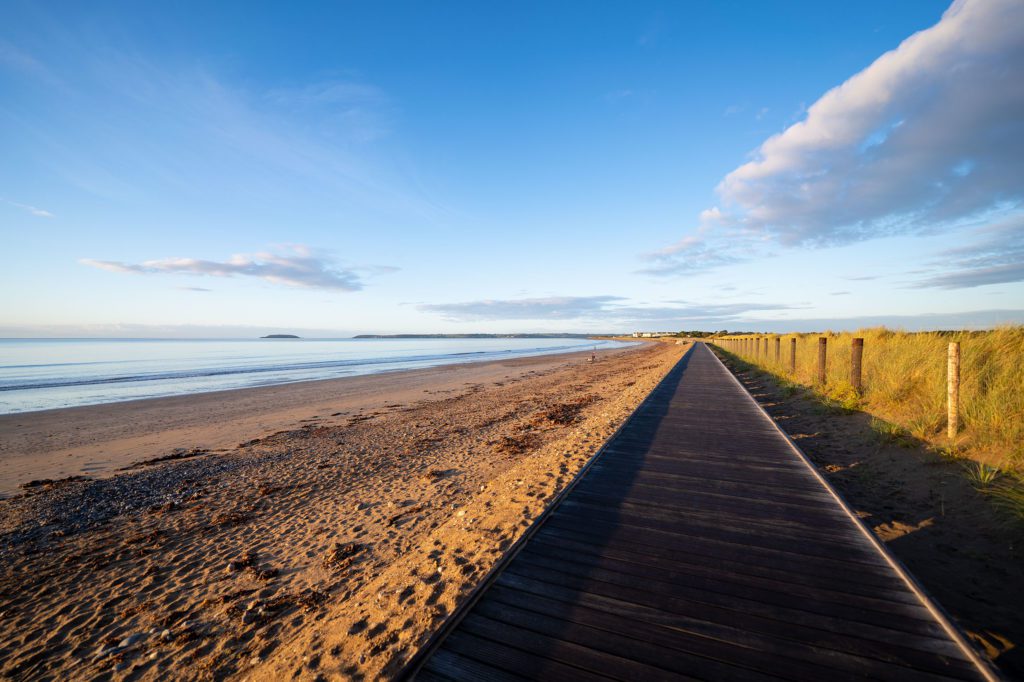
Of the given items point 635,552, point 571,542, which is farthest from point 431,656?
point 635,552

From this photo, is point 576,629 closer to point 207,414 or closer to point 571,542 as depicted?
point 571,542

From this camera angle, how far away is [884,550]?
3.30 meters

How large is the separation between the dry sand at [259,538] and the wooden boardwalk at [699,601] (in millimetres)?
1099

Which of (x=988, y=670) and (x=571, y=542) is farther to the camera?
(x=571, y=542)

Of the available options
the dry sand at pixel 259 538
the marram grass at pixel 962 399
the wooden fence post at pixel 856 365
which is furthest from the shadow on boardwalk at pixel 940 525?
the dry sand at pixel 259 538

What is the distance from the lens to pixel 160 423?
13.0 m

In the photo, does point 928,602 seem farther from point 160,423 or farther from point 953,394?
point 160,423

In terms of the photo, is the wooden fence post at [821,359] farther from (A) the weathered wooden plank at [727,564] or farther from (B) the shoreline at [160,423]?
(B) the shoreline at [160,423]

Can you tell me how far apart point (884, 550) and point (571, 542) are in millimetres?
2589

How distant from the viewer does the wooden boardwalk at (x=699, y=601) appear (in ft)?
7.38

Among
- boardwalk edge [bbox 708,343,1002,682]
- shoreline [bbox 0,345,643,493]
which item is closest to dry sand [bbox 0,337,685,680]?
shoreline [bbox 0,345,643,493]

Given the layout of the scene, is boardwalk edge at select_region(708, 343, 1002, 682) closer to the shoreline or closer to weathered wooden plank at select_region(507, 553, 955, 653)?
weathered wooden plank at select_region(507, 553, 955, 653)

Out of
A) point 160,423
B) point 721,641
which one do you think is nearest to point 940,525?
point 721,641

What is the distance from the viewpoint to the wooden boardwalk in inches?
88.6
